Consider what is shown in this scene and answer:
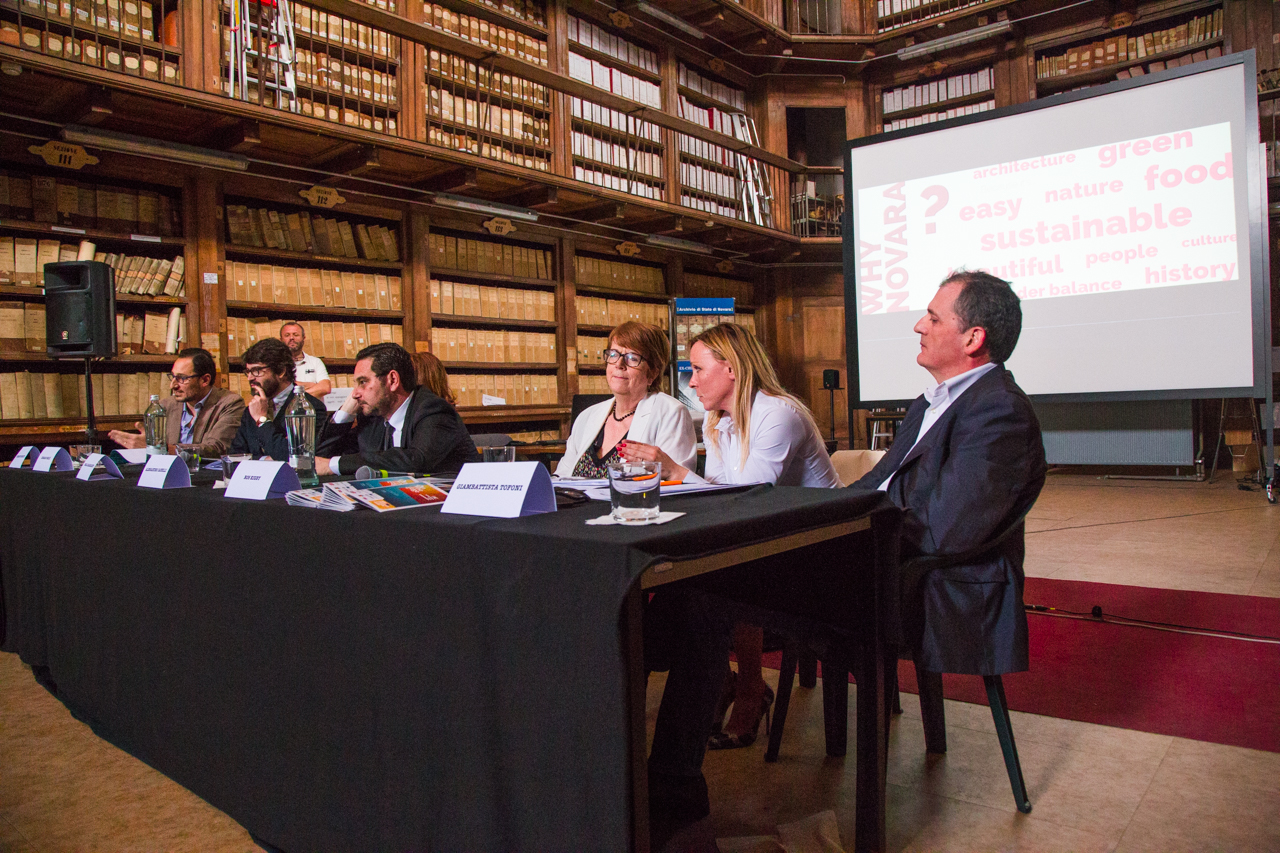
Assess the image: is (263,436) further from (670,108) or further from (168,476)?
(670,108)

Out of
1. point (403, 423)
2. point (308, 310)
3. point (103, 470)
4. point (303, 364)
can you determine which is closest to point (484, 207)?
point (308, 310)

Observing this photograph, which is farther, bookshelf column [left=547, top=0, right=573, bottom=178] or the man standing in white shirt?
bookshelf column [left=547, top=0, right=573, bottom=178]

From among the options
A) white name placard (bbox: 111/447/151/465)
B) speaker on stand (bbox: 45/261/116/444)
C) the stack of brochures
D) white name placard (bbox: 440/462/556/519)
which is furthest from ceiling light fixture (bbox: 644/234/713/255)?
white name placard (bbox: 440/462/556/519)

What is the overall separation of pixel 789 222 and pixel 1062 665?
6.93 meters

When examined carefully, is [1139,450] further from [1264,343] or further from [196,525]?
[196,525]

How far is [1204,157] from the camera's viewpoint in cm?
515

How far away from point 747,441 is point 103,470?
1806mm

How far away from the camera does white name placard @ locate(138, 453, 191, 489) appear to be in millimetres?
1895

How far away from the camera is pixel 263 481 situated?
5.11 ft

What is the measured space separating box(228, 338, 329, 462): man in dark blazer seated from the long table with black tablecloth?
1.27m

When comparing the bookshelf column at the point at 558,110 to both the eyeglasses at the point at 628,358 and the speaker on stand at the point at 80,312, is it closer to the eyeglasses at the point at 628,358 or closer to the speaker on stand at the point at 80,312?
the speaker on stand at the point at 80,312

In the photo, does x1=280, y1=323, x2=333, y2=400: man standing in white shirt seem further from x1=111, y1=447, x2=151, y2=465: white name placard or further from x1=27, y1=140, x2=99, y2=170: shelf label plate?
x1=111, y1=447, x2=151, y2=465: white name placard

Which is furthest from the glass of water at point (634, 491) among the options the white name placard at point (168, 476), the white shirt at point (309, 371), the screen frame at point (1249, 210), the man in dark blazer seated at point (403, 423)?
the screen frame at point (1249, 210)

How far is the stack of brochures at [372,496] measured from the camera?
4.37 ft
